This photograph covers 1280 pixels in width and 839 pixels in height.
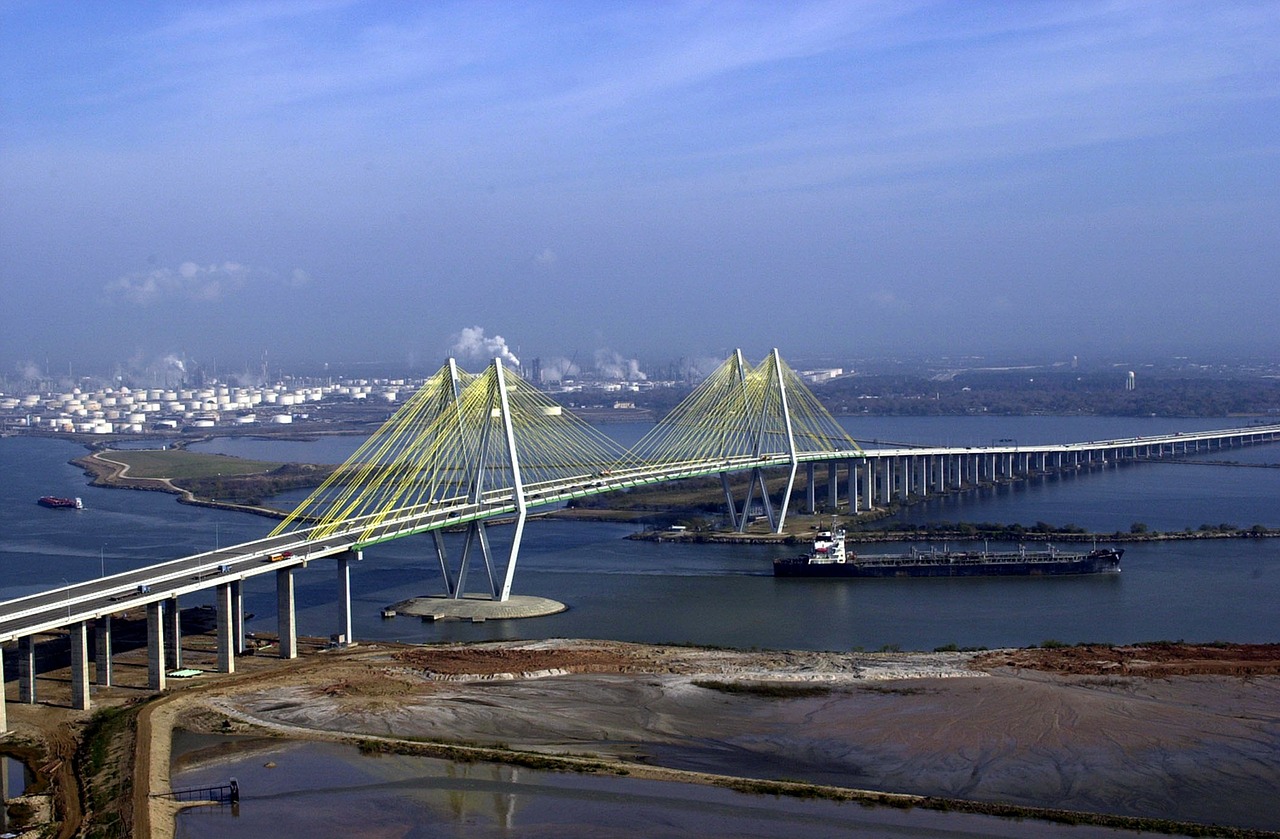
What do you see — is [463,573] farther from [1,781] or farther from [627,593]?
[1,781]

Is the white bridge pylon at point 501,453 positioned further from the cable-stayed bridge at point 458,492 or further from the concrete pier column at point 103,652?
the concrete pier column at point 103,652

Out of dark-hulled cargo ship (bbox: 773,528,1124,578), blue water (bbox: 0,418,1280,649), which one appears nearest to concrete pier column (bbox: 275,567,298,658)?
blue water (bbox: 0,418,1280,649)

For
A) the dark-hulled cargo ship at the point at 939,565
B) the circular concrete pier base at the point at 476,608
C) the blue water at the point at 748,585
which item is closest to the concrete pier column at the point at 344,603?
the blue water at the point at 748,585

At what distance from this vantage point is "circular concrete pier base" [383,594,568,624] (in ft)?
49.6

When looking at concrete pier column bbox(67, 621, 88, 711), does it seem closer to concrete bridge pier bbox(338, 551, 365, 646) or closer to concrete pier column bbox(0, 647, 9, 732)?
concrete pier column bbox(0, 647, 9, 732)

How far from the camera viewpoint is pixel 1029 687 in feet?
38.6

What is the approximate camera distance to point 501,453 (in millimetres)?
19531

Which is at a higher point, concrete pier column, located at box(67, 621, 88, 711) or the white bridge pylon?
the white bridge pylon

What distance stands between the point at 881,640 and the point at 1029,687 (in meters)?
2.73

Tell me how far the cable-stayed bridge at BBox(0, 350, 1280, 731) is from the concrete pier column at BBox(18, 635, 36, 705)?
14 mm

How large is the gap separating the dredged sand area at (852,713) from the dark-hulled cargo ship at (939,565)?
515cm

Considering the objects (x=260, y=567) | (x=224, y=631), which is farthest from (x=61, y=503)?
(x=224, y=631)

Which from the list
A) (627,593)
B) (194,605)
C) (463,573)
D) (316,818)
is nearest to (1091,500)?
(627,593)

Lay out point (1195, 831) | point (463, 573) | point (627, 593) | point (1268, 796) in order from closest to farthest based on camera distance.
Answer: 1. point (1195, 831)
2. point (1268, 796)
3. point (463, 573)
4. point (627, 593)
